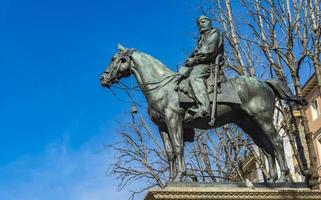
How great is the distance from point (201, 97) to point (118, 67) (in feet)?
6.36

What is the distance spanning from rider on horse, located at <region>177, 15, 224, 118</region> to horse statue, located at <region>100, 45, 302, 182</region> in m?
0.22

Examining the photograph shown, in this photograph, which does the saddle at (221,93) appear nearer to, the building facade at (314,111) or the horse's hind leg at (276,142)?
the horse's hind leg at (276,142)

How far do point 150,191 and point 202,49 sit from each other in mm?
3049

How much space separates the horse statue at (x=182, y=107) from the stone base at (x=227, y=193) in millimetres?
602

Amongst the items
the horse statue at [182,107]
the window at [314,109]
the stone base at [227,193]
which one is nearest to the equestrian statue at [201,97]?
the horse statue at [182,107]

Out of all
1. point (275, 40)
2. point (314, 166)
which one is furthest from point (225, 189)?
point (275, 40)

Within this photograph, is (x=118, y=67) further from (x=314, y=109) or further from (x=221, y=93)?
(x=314, y=109)

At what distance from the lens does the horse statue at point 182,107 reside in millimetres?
10195

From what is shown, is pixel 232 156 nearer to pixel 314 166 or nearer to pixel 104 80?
pixel 314 166

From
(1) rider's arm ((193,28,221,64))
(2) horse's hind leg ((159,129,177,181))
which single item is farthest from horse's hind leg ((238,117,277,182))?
(2) horse's hind leg ((159,129,177,181))

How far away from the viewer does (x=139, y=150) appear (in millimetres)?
29938

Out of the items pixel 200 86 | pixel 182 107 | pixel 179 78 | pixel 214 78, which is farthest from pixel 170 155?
pixel 214 78

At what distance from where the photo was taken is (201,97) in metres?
10.2

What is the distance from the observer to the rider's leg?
1012 cm
